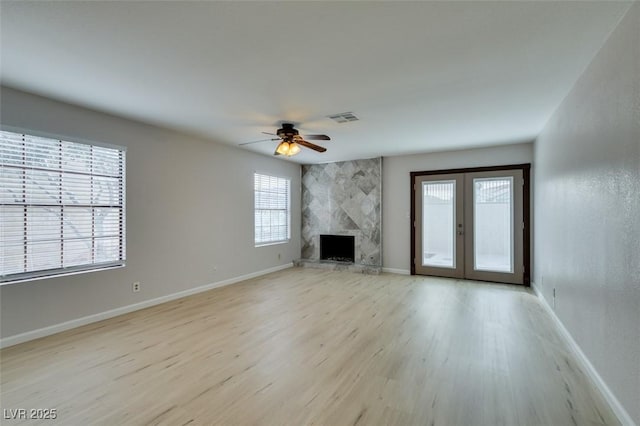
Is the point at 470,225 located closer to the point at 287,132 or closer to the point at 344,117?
the point at 344,117

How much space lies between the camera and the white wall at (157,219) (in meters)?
3.19

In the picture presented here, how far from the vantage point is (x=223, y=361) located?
2.69 m

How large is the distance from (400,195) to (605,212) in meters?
4.45

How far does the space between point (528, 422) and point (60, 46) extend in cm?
433

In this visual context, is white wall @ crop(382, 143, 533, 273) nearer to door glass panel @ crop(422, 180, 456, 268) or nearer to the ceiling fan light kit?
door glass panel @ crop(422, 180, 456, 268)

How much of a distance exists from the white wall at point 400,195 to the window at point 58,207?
5095 millimetres

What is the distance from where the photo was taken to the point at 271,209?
269 inches

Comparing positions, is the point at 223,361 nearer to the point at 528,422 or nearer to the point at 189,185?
the point at 528,422

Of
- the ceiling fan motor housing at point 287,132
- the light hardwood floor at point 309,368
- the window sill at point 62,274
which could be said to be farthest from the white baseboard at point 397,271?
the window sill at point 62,274

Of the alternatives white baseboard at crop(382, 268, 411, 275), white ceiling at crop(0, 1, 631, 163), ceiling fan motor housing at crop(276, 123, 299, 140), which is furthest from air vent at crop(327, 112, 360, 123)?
white baseboard at crop(382, 268, 411, 275)

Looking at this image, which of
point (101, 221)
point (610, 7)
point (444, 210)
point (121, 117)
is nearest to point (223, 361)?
point (101, 221)

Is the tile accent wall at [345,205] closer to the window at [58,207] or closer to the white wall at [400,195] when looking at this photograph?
the white wall at [400,195]

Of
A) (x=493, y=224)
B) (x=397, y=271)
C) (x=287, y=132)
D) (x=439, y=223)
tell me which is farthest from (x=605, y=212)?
(x=397, y=271)

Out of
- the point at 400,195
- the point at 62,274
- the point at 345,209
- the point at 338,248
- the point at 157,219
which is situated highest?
the point at 400,195
